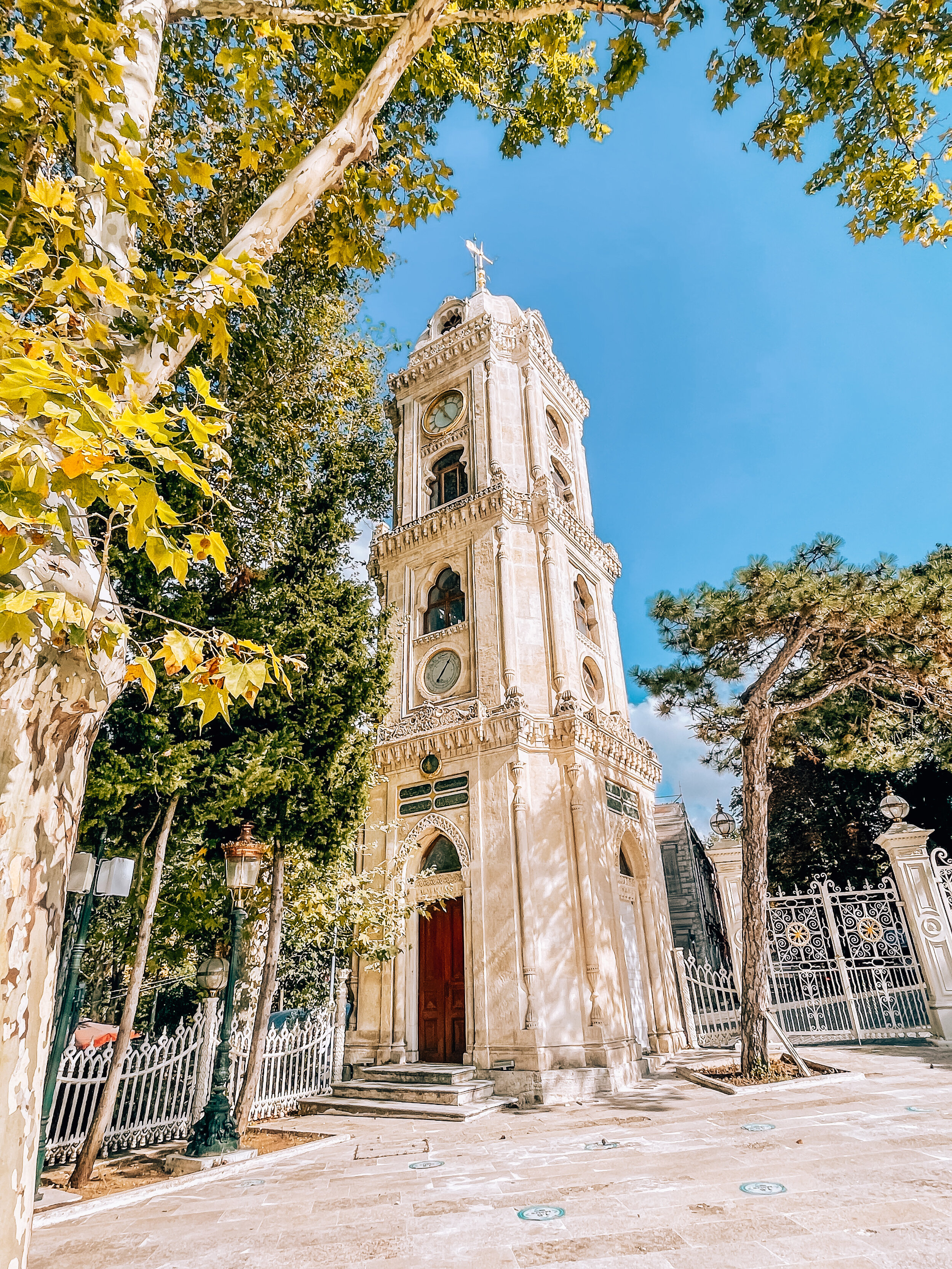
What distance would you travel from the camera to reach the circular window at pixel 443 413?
18422 millimetres

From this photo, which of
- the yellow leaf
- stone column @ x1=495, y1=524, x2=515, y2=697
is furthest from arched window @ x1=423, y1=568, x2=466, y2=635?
the yellow leaf

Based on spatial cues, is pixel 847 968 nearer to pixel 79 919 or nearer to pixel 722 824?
pixel 722 824

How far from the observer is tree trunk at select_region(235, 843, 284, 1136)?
8.15 m

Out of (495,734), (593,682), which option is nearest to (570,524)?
(593,682)

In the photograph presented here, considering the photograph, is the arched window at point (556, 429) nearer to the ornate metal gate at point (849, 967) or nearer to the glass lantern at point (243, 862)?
the ornate metal gate at point (849, 967)

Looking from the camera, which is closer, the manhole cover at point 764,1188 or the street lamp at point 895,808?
the manhole cover at point 764,1188

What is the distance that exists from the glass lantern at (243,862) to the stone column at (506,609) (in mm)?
6556

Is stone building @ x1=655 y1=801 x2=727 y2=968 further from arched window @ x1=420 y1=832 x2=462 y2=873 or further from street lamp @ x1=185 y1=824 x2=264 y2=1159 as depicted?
street lamp @ x1=185 y1=824 x2=264 y2=1159

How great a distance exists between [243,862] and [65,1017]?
2.06 metres

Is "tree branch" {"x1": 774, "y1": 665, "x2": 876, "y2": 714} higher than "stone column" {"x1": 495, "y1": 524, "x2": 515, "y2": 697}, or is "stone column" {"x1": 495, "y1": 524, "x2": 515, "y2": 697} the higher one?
"stone column" {"x1": 495, "y1": 524, "x2": 515, "y2": 697}

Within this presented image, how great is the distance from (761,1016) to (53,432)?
1073cm

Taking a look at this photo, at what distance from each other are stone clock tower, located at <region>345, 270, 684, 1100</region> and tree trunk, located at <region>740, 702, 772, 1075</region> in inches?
114

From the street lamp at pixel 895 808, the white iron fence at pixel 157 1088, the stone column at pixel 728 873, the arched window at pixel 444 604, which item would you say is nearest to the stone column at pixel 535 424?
the arched window at pixel 444 604

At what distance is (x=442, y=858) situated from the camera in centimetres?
1372
